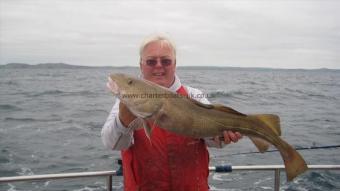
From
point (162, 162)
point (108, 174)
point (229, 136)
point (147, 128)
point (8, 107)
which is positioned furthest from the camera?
point (8, 107)

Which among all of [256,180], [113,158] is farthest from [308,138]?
[113,158]

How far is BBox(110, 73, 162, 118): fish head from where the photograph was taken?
3.41 metres

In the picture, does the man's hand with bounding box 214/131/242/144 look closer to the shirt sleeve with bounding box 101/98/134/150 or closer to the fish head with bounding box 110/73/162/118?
the fish head with bounding box 110/73/162/118

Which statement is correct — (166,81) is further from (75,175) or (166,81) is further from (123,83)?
(75,175)

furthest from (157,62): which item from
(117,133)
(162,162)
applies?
(162,162)

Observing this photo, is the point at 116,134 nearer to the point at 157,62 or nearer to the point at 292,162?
the point at 157,62

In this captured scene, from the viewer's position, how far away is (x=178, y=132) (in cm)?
344

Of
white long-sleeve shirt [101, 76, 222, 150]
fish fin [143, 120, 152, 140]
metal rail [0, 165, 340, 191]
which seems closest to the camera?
fish fin [143, 120, 152, 140]

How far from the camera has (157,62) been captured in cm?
371

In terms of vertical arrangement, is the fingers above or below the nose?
below

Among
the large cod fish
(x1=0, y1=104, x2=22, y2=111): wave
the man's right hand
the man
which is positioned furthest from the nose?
(x1=0, y1=104, x2=22, y2=111): wave

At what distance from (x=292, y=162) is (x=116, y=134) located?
174 centimetres

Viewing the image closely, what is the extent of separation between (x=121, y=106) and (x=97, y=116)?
17.8 m

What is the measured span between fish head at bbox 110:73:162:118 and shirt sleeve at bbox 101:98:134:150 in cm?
20
